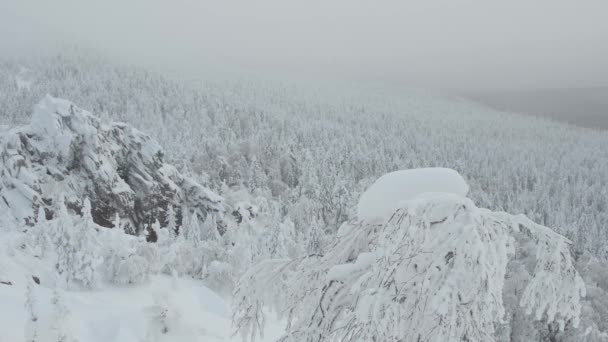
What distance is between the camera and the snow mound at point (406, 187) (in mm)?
2908

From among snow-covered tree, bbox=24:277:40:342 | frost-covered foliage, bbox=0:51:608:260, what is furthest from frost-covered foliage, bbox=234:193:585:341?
frost-covered foliage, bbox=0:51:608:260

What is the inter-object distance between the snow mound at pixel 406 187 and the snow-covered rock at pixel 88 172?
1928 centimetres

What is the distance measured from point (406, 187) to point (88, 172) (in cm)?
2453

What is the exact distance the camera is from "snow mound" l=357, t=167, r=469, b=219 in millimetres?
2908

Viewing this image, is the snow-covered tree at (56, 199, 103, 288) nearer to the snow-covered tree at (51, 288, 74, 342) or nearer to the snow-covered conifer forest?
the snow-covered conifer forest

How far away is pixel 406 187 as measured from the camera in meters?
2.97

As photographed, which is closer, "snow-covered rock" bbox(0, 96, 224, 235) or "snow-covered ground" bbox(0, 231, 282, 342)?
"snow-covered ground" bbox(0, 231, 282, 342)

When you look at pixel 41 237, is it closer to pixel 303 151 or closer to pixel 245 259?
pixel 245 259

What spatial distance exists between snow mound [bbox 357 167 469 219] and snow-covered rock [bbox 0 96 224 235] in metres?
19.3

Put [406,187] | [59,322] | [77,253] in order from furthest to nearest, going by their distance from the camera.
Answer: [77,253] → [59,322] → [406,187]

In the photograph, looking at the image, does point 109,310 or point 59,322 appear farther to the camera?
point 109,310

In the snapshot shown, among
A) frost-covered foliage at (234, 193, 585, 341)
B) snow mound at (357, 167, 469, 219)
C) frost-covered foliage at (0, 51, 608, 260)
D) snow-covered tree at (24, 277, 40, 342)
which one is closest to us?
frost-covered foliage at (234, 193, 585, 341)

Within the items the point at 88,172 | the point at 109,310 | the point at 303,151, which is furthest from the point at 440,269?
the point at 303,151

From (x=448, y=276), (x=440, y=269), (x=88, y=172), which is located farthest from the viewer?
(x=88, y=172)
